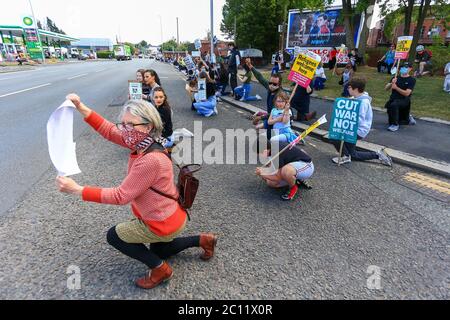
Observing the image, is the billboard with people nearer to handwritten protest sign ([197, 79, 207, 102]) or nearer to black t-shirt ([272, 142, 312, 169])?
handwritten protest sign ([197, 79, 207, 102])

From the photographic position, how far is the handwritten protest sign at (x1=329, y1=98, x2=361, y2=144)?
195 inches

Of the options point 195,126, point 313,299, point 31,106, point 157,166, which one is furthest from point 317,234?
point 31,106

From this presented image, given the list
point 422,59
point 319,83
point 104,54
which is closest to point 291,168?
point 319,83

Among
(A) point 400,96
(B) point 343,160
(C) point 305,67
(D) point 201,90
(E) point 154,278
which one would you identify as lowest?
(B) point 343,160

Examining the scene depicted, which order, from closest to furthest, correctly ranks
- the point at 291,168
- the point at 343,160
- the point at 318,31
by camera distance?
the point at 291,168 → the point at 343,160 → the point at 318,31

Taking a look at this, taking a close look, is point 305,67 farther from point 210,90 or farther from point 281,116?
point 210,90

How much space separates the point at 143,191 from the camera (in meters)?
1.95

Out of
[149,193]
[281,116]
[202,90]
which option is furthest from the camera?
[202,90]

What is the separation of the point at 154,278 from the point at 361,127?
4.72 m

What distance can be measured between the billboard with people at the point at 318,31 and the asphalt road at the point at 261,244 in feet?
80.5

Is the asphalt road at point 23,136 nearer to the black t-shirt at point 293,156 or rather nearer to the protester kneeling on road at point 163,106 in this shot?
the protester kneeling on road at point 163,106

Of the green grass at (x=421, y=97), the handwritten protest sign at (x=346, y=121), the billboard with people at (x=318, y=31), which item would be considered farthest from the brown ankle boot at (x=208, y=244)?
the billboard with people at (x=318, y=31)

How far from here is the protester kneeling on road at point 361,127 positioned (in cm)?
508
